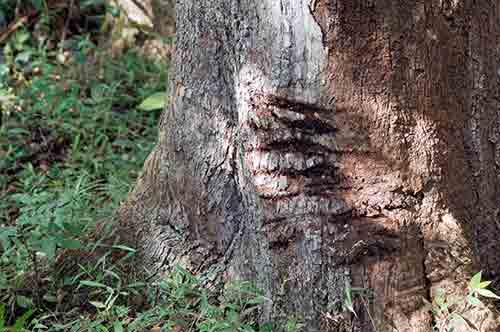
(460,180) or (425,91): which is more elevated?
(425,91)

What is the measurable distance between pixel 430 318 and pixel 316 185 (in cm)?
57

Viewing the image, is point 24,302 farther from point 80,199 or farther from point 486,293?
point 486,293

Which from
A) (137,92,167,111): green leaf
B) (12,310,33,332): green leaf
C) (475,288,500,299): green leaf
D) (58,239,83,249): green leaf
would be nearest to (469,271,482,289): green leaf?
(475,288,500,299): green leaf

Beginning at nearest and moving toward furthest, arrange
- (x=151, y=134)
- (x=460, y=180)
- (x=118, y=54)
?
(x=460, y=180), (x=151, y=134), (x=118, y=54)

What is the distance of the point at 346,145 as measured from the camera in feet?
7.65

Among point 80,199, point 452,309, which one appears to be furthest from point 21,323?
point 452,309

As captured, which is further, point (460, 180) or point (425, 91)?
point (460, 180)

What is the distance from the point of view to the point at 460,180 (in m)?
2.50

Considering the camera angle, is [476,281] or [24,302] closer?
[476,281]

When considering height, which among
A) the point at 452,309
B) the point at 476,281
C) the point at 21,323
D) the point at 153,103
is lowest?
the point at 21,323

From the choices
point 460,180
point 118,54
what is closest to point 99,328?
point 460,180

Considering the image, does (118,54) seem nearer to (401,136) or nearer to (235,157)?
(235,157)

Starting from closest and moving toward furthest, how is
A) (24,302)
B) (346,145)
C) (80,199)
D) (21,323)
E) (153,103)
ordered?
(346,145), (21,323), (24,302), (80,199), (153,103)

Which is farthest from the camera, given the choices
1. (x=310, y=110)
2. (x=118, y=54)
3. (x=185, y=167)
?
(x=118, y=54)
